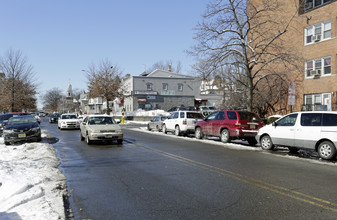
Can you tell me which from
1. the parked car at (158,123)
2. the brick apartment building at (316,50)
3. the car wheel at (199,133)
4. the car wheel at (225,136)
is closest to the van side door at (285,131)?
the car wheel at (225,136)

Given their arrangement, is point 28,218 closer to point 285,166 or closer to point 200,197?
point 200,197

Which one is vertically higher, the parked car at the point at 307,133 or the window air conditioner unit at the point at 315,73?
the window air conditioner unit at the point at 315,73

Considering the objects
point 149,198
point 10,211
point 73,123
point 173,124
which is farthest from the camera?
point 73,123

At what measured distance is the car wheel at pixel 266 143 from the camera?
12392 mm

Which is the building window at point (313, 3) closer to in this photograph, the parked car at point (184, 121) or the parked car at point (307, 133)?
the parked car at point (184, 121)

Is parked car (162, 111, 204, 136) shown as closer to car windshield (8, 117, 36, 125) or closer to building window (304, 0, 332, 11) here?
car windshield (8, 117, 36, 125)

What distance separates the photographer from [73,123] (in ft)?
86.9

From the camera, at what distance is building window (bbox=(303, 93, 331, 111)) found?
2444 centimetres

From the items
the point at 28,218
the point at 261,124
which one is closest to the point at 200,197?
the point at 28,218

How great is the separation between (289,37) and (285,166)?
22352 millimetres

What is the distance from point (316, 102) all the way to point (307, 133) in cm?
1664

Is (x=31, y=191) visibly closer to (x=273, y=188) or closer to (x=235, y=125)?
(x=273, y=188)

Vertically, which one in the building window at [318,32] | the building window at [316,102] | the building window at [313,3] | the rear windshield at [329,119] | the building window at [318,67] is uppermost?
the building window at [313,3]

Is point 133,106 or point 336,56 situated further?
point 133,106
